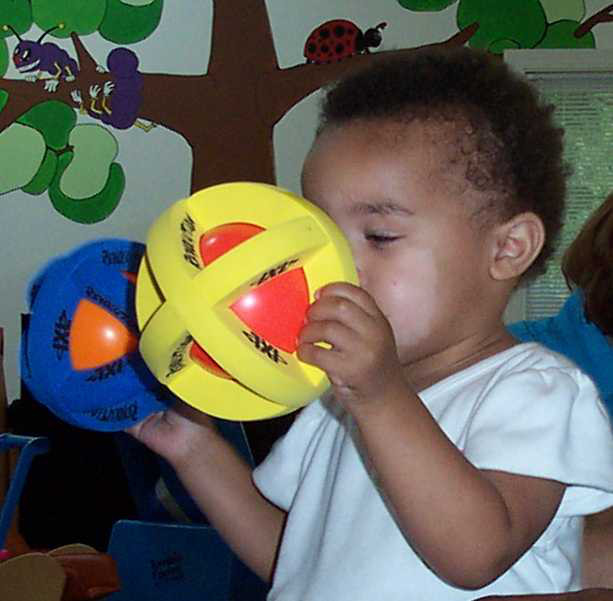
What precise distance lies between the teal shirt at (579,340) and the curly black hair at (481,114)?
531 mm

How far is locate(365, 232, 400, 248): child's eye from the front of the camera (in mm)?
759

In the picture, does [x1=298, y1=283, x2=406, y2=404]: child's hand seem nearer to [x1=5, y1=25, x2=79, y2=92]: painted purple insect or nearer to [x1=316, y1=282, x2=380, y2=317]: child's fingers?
[x1=316, y1=282, x2=380, y2=317]: child's fingers

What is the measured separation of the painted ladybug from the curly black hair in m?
2.32

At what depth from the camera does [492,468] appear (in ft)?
2.41

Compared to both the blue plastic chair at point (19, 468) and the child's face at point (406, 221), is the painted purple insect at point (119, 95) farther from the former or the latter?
the child's face at point (406, 221)

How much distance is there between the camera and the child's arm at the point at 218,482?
95 centimetres

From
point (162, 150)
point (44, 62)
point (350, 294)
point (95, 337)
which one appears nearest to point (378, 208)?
point (350, 294)

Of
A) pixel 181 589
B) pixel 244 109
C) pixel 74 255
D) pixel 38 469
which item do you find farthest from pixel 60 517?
pixel 74 255

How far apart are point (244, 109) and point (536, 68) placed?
0.89m

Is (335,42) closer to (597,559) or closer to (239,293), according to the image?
(597,559)

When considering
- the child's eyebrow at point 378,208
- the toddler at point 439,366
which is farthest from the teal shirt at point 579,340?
the child's eyebrow at point 378,208

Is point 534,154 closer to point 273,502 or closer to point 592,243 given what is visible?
point 273,502

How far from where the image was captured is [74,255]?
0.86 meters

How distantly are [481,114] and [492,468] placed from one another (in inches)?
11.0
